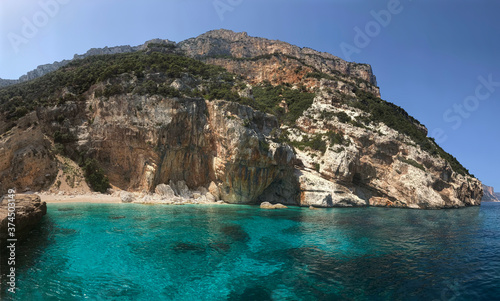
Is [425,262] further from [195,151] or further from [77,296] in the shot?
[195,151]

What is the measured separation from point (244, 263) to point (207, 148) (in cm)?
2889

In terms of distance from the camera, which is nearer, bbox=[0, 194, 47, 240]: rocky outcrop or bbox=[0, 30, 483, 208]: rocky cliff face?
bbox=[0, 194, 47, 240]: rocky outcrop

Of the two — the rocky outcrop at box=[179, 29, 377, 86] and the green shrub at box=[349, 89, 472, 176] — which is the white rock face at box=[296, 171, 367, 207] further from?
the rocky outcrop at box=[179, 29, 377, 86]

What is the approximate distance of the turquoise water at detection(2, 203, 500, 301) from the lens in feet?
29.2

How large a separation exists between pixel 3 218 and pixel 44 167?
26.5 metres

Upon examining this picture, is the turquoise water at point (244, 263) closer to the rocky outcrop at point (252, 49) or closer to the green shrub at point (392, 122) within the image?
the green shrub at point (392, 122)

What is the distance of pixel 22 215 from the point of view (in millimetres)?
14617

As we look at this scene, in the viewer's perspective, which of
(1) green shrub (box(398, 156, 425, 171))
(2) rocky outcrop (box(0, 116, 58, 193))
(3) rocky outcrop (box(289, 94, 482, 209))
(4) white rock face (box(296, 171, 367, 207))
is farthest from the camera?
(1) green shrub (box(398, 156, 425, 171))

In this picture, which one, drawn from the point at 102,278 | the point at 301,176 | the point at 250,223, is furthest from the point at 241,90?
the point at 102,278

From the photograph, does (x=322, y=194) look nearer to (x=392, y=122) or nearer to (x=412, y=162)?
(x=412, y=162)

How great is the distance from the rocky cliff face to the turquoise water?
712 inches

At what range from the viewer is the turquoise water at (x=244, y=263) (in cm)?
889

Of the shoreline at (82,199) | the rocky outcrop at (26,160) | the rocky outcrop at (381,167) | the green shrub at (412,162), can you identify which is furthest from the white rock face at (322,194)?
the rocky outcrop at (26,160)

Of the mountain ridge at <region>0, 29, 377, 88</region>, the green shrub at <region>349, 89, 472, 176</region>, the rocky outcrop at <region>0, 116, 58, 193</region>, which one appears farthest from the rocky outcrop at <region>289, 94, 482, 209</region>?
the mountain ridge at <region>0, 29, 377, 88</region>
